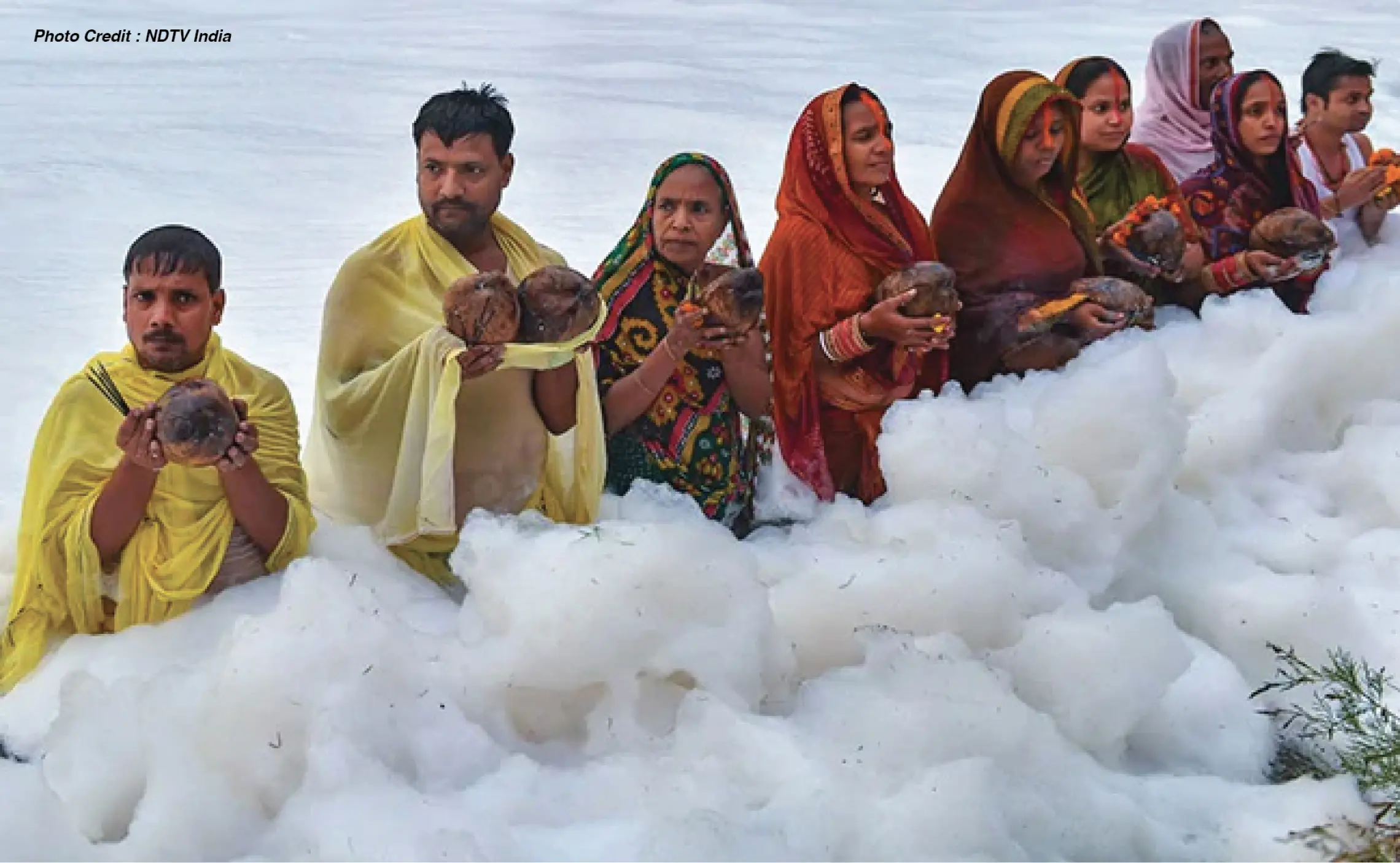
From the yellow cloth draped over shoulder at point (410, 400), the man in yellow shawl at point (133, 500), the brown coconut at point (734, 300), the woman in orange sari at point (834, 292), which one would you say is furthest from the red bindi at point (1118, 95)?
the man in yellow shawl at point (133, 500)

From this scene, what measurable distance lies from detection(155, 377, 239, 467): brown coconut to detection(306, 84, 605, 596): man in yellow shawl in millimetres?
418

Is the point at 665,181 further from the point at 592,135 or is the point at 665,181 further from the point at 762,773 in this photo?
the point at 592,135

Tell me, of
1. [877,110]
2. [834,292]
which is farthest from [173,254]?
[877,110]

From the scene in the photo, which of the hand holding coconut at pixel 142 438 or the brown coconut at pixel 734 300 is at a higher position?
the brown coconut at pixel 734 300

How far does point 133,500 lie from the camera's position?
219 centimetres

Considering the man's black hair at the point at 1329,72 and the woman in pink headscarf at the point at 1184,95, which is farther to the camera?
the woman in pink headscarf at the point at 1184,95

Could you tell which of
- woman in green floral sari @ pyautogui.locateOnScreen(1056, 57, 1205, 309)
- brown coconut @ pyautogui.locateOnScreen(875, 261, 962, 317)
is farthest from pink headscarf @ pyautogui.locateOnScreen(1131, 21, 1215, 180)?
brown coconut @ pyautogui.locateOnScreen(875, 261, 962, 317)

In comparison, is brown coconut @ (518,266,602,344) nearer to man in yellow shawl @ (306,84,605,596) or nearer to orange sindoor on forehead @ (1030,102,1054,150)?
man in yellow shawl @ (306,84,605,596)

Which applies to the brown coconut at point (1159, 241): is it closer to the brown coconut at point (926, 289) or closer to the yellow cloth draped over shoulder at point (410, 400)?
the brown coconut at point (926, 289)

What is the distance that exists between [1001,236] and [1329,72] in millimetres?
1504

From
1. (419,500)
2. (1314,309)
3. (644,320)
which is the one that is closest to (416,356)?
(419,500)

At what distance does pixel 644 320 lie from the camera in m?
2.84

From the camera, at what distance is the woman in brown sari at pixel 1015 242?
126 inches

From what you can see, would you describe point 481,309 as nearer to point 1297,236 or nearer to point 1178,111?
point 1297,236
